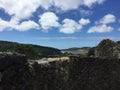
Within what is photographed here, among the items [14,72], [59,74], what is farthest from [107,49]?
[14,72]

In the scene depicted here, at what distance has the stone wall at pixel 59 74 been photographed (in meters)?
8.59

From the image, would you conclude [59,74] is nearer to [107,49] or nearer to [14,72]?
[14,72]

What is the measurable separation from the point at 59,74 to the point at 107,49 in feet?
34.1

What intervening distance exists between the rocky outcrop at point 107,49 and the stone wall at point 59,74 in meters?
6.26

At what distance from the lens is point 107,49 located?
20.4 meters

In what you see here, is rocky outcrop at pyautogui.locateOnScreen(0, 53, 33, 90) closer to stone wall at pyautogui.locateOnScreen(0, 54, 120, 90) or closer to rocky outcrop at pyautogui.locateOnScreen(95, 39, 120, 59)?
stone wall at pyautogui.locateOnScreen(0, 54, 120, 90)

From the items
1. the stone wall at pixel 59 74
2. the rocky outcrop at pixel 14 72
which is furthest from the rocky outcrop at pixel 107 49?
the rocky outcrop at pixel 14 72

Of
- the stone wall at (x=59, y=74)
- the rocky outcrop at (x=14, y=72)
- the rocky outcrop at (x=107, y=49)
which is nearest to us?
the rocky outcrop at (x=14, y=72)

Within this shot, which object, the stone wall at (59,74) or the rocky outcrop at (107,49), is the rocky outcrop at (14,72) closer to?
the stone wall at (59,74)

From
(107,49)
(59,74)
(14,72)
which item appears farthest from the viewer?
(107,49)

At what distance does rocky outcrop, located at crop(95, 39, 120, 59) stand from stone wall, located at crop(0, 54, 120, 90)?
626 centimetres

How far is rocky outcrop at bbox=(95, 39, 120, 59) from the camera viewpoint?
20.1 m

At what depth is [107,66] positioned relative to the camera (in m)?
13.3

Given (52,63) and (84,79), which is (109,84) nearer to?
(84,79)
